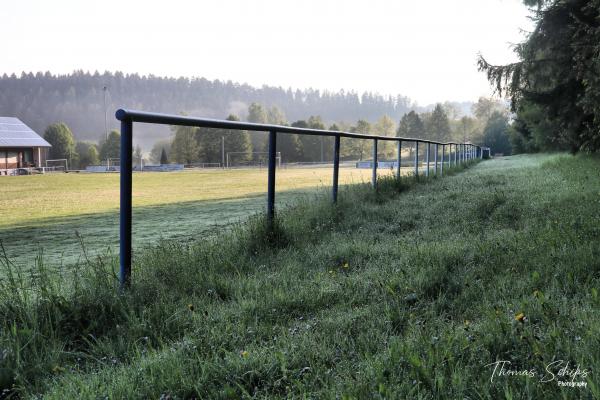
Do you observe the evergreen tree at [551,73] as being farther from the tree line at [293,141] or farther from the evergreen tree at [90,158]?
the evergreen tree at [90,158]

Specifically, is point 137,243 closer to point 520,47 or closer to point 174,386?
point 174,386

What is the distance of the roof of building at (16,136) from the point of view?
3778cm

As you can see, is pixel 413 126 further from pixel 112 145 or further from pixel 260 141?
pixel 112 145

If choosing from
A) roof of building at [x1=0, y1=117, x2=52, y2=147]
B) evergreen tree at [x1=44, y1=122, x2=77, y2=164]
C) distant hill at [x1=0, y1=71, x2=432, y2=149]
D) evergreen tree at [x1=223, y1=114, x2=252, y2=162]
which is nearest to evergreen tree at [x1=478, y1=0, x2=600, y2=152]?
roof of building at [x1=0, y1=117, x2=52, y2=147]

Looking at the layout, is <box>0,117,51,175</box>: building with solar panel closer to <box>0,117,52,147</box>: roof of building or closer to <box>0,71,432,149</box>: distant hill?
<box>0,117,52,147</box>: roof of building

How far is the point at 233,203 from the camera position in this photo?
12.0m

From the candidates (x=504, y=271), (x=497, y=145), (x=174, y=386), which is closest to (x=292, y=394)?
(x=174, y=386)

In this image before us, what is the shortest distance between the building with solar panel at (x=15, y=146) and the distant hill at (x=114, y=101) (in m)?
90.6

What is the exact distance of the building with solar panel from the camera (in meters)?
37.2

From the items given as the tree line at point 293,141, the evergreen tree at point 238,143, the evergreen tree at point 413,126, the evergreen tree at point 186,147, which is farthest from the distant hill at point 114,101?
the evergreen tree at point 413,126

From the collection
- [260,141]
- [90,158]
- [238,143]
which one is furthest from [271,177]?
[90,158]

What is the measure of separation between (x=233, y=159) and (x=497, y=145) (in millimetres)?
37029

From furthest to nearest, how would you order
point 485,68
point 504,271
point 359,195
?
point 485,68
point 359,195
point 504,271

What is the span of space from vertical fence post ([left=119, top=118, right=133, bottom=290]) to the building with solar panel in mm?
36734
